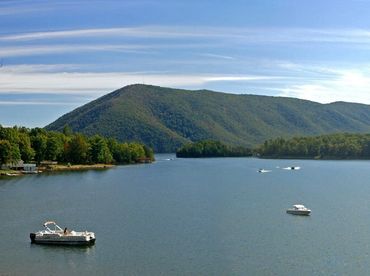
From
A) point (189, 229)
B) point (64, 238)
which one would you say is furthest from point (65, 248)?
point (189, 229)

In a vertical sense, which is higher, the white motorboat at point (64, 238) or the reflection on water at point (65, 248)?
the white motorboat at point (64, 238)

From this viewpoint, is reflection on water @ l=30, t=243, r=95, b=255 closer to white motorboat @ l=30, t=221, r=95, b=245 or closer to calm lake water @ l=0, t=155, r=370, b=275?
calm lake water @ l=0, t=155, r=370, b=275

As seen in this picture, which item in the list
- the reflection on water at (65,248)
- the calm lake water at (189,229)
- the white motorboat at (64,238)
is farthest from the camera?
the white motorboat at (64,238)

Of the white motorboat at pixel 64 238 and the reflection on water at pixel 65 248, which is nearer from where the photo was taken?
the reflection on water at pixel 65 248

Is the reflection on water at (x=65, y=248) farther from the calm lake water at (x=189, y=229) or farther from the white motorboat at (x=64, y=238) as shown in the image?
the white motorboat at (x=64, y=238)

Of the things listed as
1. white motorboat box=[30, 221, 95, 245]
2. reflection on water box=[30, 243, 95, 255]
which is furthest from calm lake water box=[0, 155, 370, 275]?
white motorboat box=[30, 221, 95, 245]

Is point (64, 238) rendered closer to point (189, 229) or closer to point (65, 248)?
point (65, 248)

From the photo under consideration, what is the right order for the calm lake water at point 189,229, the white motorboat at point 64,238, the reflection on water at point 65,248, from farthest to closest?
the white motorboat at point 64,238
the reflection on water at point 65,248
the calm lake water at point 189,229

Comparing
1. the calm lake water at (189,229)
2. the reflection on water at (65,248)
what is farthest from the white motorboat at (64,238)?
the calm lake water at (189,229)

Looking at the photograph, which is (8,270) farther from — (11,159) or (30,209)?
(11,159)
